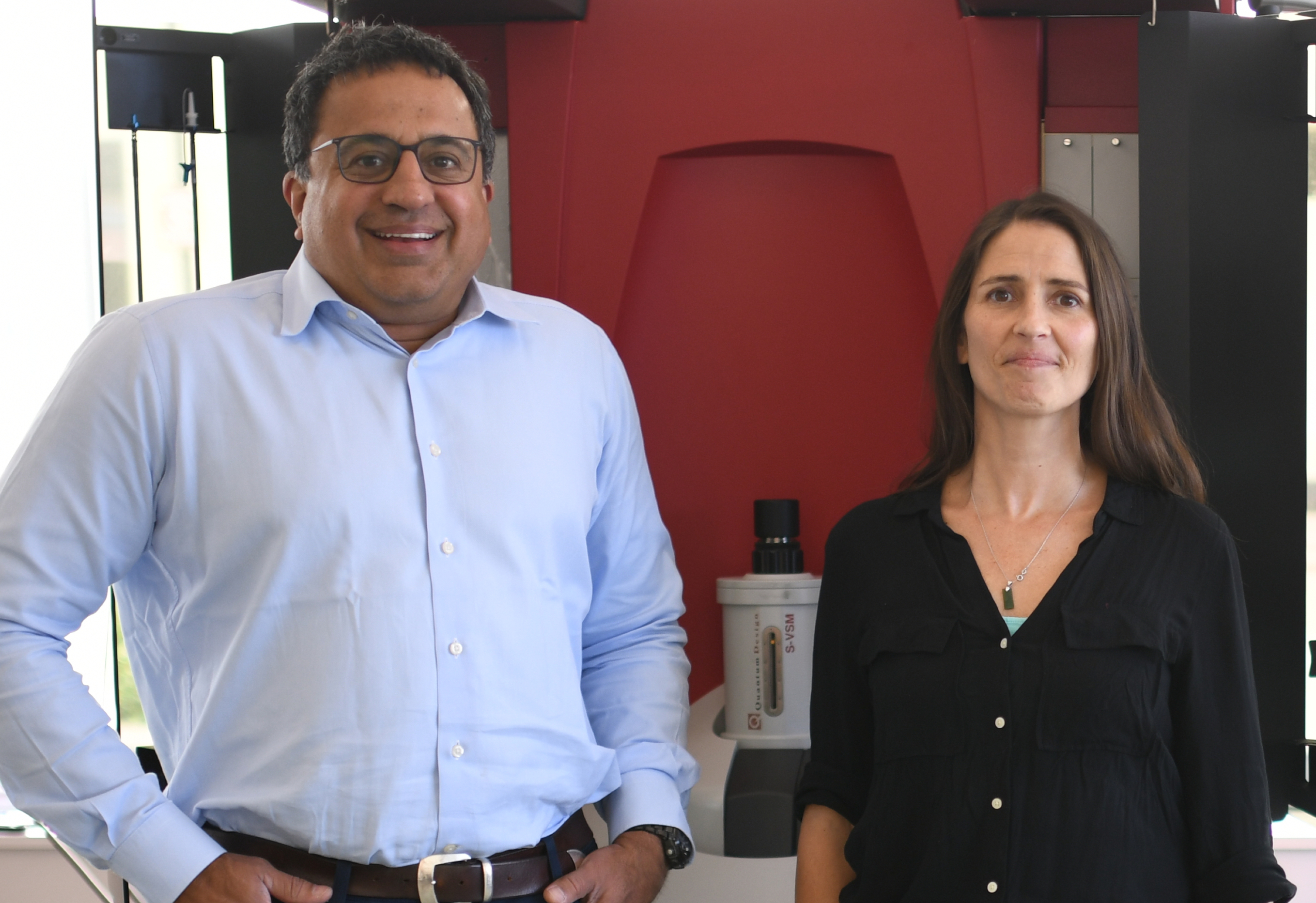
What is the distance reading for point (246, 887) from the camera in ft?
4.01

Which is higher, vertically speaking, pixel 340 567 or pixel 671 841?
pixel 340 567

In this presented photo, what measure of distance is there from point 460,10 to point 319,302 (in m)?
0.85

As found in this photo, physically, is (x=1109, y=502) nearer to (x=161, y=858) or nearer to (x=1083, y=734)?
(x=1083, y=734)

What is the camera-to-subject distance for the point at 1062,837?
1.26 meters

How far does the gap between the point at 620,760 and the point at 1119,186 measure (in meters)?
1.25

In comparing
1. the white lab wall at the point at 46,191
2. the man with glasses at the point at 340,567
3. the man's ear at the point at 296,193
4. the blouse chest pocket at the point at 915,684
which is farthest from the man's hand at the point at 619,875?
the white lab wall at the point at 46,191

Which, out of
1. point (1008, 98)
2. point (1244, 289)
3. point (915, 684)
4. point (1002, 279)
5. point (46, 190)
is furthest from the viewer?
point (46, 190)

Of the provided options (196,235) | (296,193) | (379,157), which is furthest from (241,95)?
(379,157)

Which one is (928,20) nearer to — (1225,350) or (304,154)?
(1225,350)

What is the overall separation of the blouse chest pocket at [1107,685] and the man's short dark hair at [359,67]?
0.89 metres

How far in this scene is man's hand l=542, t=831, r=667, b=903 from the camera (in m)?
1.31

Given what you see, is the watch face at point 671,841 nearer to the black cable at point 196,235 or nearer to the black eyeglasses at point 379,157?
the black eyeglasses at point 379,157

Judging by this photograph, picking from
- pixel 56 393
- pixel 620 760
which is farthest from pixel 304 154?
pixel 620 760

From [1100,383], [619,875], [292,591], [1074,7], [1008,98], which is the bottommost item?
[619,875]
